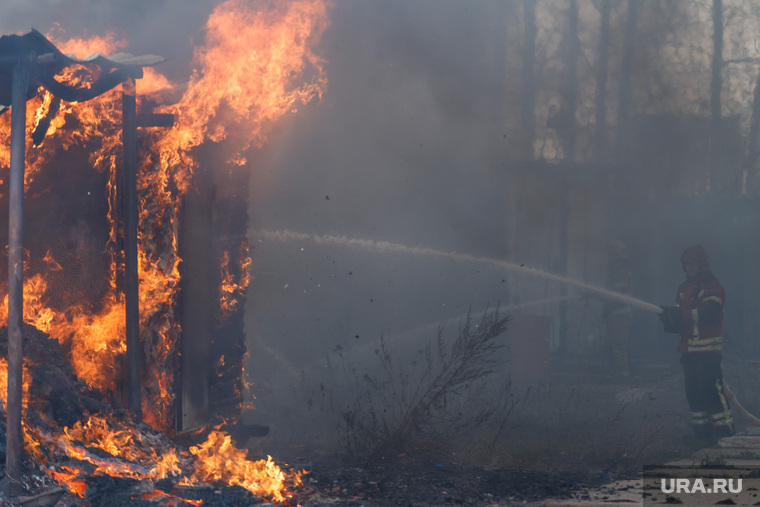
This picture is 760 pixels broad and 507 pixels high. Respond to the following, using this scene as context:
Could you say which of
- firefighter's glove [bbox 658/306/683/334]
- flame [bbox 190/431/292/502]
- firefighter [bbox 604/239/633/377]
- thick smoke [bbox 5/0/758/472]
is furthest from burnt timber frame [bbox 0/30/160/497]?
firefighter [bbox 604/239/633/377]

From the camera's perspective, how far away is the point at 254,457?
6.18 meters

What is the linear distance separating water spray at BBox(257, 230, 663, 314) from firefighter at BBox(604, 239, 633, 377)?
0.49ft

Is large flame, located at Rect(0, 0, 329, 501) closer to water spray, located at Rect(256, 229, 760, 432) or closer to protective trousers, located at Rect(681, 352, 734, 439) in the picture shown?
water spray, located at Rect(256, 229, 760, 432)

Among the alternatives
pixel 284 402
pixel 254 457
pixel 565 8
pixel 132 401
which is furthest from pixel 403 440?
pixel 565 8

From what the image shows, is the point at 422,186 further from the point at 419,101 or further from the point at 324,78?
the point at 324,78

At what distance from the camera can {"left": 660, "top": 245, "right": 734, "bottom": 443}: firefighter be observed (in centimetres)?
749

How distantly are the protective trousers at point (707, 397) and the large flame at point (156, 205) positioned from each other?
484cm

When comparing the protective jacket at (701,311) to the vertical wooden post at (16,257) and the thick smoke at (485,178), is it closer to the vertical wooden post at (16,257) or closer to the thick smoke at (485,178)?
the thick smoke at (485,178)

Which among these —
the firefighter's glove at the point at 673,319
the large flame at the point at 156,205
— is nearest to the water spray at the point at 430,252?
the firefighter's glove at the point at 673,319

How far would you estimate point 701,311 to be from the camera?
311 inches

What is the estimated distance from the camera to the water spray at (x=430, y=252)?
423 inches

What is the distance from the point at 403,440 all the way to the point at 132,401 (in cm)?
230
